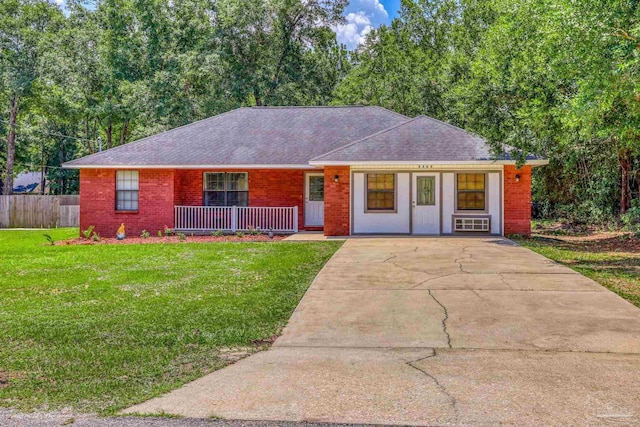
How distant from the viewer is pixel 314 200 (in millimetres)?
19547

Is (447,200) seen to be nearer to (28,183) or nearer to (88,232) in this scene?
(88,232)

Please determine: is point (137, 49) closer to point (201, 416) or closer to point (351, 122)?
point (351, 122)

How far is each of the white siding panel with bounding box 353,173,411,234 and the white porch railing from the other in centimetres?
239

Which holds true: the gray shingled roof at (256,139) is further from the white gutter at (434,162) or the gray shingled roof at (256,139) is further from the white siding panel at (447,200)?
the white siding panel at (447,200)

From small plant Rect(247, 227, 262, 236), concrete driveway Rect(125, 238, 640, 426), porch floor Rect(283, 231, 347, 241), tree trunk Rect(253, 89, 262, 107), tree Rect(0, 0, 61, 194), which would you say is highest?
tree Rect(0, 0, 61, 194)

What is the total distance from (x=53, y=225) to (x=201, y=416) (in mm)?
27272

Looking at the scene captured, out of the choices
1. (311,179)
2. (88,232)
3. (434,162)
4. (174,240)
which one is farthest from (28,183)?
(434,162)

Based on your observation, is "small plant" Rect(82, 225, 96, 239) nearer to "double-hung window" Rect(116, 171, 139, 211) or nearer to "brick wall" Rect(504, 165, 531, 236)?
"double-hung window" Rect(116, 171, 139, 211)

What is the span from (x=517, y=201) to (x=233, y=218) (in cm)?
935

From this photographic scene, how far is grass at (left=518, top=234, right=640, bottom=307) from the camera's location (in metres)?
9.26

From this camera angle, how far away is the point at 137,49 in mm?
32531

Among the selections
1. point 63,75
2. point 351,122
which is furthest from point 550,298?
point 63,75

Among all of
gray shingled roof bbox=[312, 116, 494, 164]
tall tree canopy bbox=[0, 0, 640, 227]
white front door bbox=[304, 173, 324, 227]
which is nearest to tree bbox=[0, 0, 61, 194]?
tall tree canopy bbox=[0, 0, 640, 227]

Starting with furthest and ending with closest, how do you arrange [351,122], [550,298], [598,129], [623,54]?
1. [351,122]
2. [598,129]
3. [623,54]
4. [550,298]
